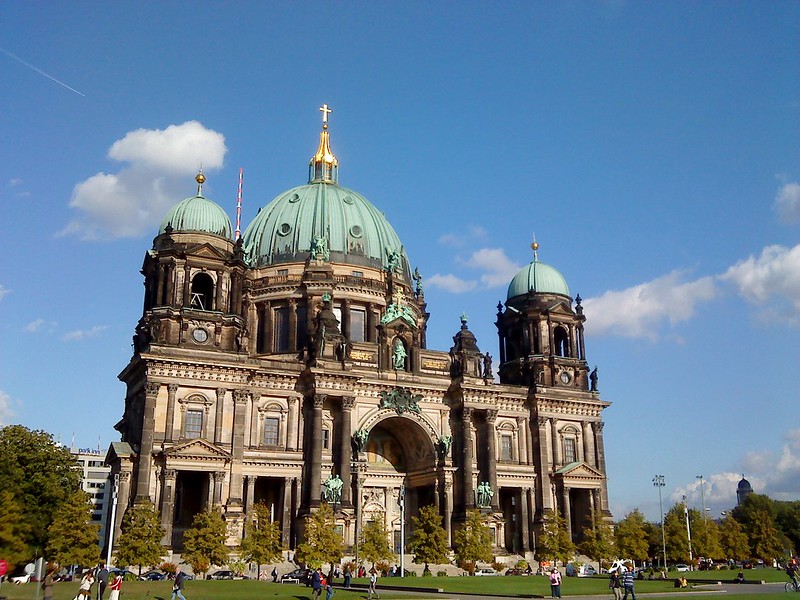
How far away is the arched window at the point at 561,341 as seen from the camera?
288 ft

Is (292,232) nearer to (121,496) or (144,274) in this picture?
(144,274)

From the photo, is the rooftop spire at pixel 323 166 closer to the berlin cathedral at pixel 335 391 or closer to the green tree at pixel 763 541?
the berlin cathedral at pixel 335 391

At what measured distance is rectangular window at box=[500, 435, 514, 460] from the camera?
80.9m

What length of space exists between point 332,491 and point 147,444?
51.6 ft

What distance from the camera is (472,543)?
68250 millimetres

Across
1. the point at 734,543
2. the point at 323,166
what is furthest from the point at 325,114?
the point at 734,543

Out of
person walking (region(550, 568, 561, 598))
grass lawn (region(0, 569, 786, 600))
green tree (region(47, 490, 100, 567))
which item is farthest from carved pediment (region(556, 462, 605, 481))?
green tree (region(47, 490, 100, 567))

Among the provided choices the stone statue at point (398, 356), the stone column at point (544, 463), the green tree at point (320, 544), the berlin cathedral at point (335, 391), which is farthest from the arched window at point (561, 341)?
the green tree at point (320, 544)

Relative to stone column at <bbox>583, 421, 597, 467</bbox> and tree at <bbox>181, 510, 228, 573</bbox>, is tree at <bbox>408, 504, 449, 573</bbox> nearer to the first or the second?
tree at <bbox>181, 510, 228, 573</bbox>

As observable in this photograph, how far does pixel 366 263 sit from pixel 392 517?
27397mm

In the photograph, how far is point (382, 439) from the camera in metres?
82.2

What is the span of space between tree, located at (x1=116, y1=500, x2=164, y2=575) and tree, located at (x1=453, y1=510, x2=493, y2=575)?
23985 millimetres

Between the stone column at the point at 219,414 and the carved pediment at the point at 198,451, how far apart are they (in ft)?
3.74

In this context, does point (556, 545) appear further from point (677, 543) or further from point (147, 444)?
point (147, 444)
